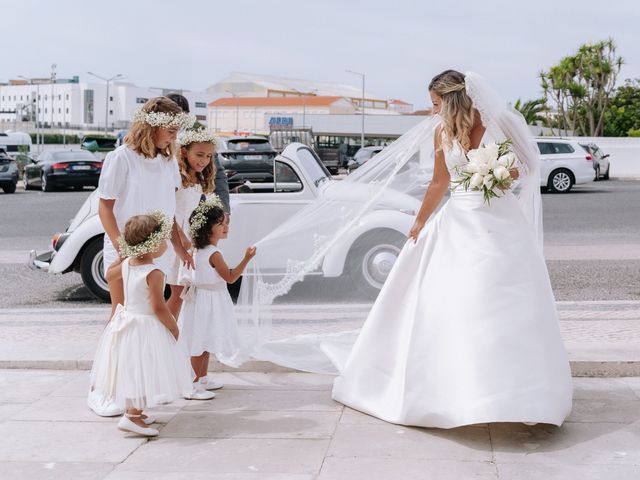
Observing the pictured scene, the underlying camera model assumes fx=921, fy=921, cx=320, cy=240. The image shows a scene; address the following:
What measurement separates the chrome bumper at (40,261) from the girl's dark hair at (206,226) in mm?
4132

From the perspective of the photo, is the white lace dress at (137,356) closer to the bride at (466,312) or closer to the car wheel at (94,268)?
the bride at (466,312)

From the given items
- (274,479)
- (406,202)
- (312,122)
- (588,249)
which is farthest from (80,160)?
(312,122)

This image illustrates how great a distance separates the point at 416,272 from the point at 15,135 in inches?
2132

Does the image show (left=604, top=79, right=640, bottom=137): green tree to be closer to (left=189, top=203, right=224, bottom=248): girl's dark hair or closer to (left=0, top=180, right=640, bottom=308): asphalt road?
(left=0, top=180, right=640, bottom=308): asphalt road

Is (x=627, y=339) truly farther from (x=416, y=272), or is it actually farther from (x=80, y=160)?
(x=80, y=160)

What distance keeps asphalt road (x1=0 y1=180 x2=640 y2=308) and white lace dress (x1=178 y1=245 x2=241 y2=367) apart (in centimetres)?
75

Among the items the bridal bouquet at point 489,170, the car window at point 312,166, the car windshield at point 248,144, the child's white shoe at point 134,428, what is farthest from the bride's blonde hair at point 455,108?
the car windshield at point 248,144

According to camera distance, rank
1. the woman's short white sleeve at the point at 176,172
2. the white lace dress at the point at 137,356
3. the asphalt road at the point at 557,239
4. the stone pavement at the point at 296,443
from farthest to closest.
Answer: the asphalt road at the point at 557,239, the woman's short white sleeve at the point at 176,172, the white lace dress at the point at 137,356, the stone pavement at the point at 296,443

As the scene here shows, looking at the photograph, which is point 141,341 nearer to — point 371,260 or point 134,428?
point 134,428

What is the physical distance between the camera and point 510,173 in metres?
5.36

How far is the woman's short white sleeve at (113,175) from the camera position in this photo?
18.2 feet

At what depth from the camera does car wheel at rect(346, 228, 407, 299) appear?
6508mm

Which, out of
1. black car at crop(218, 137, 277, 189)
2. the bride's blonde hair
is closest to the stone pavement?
the bride's blonde hair

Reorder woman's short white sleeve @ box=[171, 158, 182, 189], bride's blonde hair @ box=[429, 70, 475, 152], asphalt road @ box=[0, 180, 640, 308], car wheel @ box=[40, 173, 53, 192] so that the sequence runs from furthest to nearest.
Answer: car wheel @ box=[40, 173, 53, 192] < asphalt road @ box=[0, 180, 640, 308] < woman's short white sleeve @ box=[171, 158, 182, 189] < bride's blonde hair @ box=[429, 70, 475, 152]
